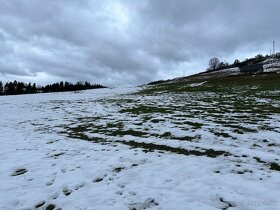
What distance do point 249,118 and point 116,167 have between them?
10996mm

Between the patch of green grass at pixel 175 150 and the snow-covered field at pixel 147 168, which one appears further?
the patch of green grass at pixel 175 150

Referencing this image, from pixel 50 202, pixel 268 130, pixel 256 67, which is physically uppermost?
pixel 256 67

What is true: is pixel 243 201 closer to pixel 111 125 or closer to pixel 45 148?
pixel 45 148

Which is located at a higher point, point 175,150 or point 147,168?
point 175,150

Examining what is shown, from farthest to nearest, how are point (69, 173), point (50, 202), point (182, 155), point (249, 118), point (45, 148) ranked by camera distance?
point (249, 118) → point (45, 148) → point (182, 155) → point (69, 173) → point (50, 202)

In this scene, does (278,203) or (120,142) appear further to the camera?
(120,142)

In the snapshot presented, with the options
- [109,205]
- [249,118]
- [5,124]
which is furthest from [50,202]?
[5,124]

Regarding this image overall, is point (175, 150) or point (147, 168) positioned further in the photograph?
point (175, 150)

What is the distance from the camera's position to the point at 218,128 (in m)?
13.7

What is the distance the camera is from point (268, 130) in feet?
41.7

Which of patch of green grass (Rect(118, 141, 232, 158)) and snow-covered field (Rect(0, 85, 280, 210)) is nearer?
snow-covered field (Rect(0, 85, 280, 210))

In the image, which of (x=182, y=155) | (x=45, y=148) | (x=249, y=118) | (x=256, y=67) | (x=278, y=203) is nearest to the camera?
(x=278, y=203)

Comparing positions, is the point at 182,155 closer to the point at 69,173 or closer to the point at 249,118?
the point at 69,173

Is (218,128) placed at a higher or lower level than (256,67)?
lower
